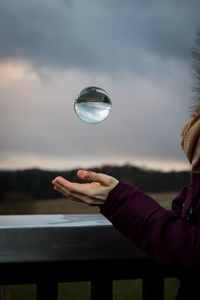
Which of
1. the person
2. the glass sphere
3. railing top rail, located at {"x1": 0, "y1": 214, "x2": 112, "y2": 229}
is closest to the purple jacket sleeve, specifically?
the person

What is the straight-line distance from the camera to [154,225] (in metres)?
0.59

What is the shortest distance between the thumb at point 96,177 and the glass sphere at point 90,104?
10.0 inches

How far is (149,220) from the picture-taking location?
60 centimetres

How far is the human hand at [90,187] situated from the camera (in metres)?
0.63

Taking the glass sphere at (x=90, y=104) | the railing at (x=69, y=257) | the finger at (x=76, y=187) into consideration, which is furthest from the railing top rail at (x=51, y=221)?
the glass sphere at (x=90, y=104)

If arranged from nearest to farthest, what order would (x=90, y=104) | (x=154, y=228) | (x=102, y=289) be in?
(x=154, y=228) < (x=102, y=289) < (x=90, y=104)

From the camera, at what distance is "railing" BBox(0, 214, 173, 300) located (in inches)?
25.0

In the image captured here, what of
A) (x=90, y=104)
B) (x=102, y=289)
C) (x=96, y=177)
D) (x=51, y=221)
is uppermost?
(x=90, y=104)

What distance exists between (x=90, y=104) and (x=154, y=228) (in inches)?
15.7

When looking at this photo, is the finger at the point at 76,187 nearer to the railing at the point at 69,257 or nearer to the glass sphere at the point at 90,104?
the railing at the point at 69,257

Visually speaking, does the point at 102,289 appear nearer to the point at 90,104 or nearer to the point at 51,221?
the point at 51,221

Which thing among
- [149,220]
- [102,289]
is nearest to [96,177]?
[149,220]

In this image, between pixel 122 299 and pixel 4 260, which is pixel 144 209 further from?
pixel 122 299

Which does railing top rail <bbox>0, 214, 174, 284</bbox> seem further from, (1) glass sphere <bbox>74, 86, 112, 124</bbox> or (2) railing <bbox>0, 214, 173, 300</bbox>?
(1) glass sphere <bbox>74, 86, 112, 124</bbox>
